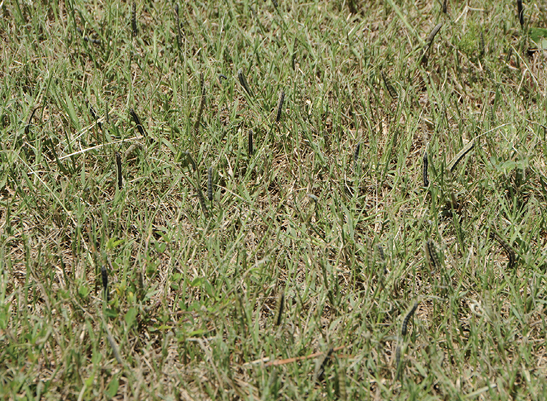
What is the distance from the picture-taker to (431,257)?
7.77 ft

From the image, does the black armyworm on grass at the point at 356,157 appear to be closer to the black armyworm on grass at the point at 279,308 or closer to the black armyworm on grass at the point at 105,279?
the black armyworm on grass at the point at 279,308

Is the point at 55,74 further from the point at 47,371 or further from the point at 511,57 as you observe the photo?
the point at 511,57

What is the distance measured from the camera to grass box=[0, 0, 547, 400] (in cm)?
214

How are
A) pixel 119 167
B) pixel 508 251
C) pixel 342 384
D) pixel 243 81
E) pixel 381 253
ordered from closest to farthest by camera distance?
pixel 342 384 → pixel 381 253 → pixel 508 251 → pixel 119 167 → pixel 243 81

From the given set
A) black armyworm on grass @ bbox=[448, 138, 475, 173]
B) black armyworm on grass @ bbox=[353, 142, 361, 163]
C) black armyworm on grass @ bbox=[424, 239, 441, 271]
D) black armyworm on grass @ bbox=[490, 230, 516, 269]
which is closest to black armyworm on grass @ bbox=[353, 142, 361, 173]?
black armyworm on grass @ bbox=[353, 142, 361, 163]

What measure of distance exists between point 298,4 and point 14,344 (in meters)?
2.36

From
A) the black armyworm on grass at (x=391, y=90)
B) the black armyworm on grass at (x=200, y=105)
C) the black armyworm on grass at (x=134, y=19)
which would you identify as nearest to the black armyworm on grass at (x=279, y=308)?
the black armyworm on grass at (x=200, y=105)

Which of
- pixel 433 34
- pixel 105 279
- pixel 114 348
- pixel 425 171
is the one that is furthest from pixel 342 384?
pixel 433 34

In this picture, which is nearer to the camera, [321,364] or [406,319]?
[321,364]

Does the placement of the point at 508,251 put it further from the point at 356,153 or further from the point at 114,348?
the point at 114,348

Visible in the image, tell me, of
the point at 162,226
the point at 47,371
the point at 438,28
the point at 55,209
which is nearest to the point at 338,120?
the point at 438,28

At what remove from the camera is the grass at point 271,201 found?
2.14 metres

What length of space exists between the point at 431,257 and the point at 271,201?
75 centimetres

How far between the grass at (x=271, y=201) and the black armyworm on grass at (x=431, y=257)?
0.9 inches
